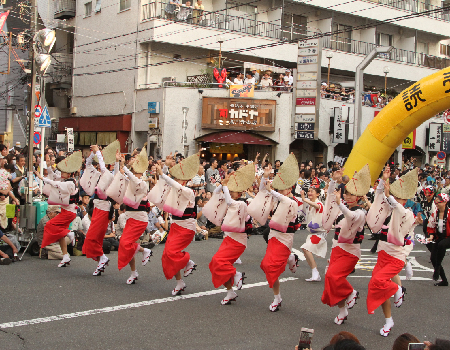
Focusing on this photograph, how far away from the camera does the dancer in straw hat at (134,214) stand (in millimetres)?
7996

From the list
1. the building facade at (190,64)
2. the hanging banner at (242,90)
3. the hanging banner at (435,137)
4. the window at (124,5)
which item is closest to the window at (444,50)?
the building facade at (190,64)

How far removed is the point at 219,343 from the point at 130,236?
9.90ft

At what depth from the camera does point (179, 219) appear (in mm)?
7539

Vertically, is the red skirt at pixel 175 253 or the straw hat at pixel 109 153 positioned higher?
the straw hat at pixel 109 153

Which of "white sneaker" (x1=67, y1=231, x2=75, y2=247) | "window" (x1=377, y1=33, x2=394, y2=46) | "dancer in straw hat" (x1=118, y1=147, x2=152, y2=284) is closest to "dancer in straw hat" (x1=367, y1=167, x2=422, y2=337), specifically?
"dancer in straw hat" (x1=118, y1=147, x2=152, y2=284)

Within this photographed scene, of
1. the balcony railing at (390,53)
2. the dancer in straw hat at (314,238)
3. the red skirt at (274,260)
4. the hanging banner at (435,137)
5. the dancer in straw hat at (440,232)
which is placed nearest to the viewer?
the red skirt at (274,260)

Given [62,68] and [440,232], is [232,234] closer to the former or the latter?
[440,232]

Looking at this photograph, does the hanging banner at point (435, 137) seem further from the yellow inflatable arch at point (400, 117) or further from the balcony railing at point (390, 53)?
the yellow inflatable arch at point (400, 117)

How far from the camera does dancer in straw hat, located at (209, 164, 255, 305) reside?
6.99 m

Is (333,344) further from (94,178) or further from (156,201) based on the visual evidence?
(94,178)

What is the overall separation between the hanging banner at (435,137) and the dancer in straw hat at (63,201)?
23.0 m

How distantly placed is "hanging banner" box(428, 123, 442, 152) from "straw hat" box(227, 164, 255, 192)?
2309cm

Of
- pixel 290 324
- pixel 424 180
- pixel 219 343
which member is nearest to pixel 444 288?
pixel 290 324

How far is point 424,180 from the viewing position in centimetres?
1923
